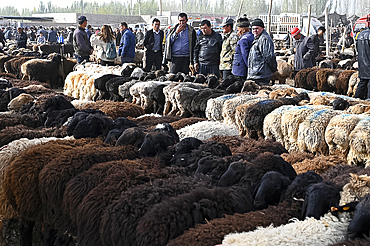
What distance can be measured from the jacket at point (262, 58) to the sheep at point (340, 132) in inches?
109

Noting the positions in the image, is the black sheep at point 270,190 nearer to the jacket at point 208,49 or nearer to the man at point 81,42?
the jacket at point 208,49

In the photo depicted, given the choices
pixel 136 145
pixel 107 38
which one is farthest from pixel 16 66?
pixel 136 145

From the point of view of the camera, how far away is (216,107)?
171 inches

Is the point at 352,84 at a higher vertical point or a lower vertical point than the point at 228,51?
lower

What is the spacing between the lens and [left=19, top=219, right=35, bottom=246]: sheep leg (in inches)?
110

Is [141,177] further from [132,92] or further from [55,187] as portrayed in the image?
[132,92]

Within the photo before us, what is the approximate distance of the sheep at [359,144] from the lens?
8.98 feet

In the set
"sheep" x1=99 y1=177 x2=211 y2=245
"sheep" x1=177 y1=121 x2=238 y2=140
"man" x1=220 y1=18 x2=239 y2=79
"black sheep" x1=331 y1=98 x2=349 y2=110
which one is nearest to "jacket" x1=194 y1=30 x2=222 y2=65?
"man" x1=220 y1=18 x2=239 y2=79

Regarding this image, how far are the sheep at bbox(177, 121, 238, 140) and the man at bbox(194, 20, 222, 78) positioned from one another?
3680 mm

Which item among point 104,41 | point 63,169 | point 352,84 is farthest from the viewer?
point 104,41

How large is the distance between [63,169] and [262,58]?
157 inches

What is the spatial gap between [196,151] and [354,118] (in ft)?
4.35

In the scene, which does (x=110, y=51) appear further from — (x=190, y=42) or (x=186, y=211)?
(x=186, y=211)

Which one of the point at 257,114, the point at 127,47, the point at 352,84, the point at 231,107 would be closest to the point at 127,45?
the point at 127,47
